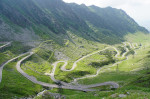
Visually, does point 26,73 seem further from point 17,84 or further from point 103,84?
point 103,84

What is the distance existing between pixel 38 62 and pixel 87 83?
273 feet

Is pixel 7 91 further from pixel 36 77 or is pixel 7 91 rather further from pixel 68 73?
pixel 68 73

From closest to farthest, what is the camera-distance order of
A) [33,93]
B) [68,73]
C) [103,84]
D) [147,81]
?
[147,81] → [33,93] → [103,84] → [68,73]

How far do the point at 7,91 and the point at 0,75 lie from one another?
116ft

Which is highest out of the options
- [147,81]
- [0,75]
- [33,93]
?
[147,81]

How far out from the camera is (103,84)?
454ft

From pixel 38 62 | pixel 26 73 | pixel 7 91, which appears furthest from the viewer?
pixel 38 62

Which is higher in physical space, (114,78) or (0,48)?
(0,48)

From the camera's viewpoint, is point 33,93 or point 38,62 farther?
point 38,62

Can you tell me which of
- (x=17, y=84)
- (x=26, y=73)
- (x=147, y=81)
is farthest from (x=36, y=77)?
(x=147, y=81)

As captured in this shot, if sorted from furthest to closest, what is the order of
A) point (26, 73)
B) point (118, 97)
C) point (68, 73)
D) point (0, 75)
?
point (68, 73), point (26, 73), point (0, 75), point (118, 97)

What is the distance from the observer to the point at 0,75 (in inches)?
4998

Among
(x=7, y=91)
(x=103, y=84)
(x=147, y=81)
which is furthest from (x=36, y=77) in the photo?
(x=147, y=81)

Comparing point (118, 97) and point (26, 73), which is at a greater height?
point (118, 97)
